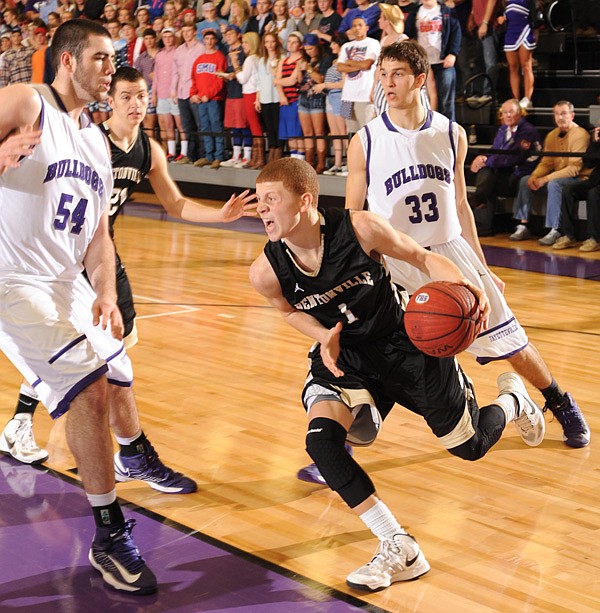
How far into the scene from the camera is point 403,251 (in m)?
3.47

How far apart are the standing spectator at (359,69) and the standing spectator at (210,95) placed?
9.77 ft

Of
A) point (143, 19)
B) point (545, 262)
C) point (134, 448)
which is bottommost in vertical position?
point (545, 262)

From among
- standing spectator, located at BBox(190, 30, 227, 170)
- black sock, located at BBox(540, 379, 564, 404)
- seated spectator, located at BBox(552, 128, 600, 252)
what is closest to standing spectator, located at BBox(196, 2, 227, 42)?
standing spectator, located at BBox(190, 30, 227, 170)

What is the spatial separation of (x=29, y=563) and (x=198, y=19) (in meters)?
13.0

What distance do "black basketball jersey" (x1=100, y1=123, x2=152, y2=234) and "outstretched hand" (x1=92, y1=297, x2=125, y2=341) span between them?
1.03 meters

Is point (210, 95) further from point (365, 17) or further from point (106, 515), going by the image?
point (106, 515)

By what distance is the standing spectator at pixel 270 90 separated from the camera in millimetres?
13062

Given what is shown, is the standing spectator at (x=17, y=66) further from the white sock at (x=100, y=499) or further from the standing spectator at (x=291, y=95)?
the white sock at (x=100, y=499)

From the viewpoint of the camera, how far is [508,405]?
4.03m

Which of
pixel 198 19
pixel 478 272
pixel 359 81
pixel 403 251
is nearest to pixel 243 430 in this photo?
pixel 478 272

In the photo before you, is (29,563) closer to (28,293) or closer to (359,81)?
(28,293)

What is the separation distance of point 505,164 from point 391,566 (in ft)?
28.2

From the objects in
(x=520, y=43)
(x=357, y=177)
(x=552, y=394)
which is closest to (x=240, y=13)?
(x=520, y=43)

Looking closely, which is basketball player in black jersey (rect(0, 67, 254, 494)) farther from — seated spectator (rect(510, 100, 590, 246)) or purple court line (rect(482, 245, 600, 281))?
seated spectator (rect(510, 100, 590, 246))
